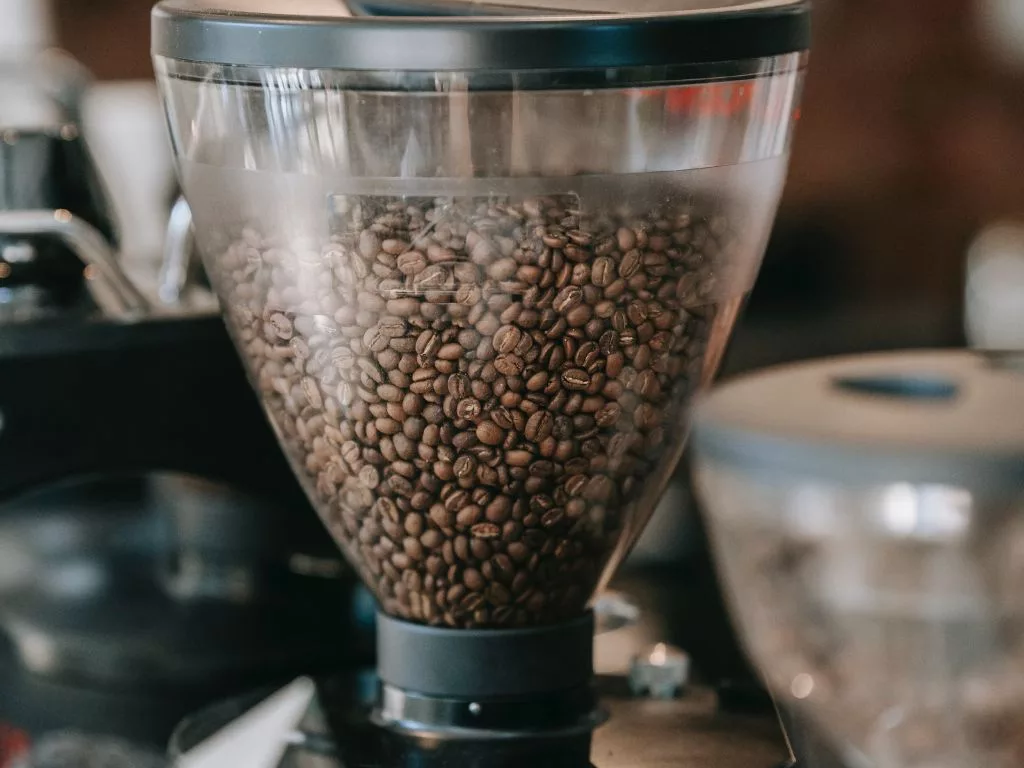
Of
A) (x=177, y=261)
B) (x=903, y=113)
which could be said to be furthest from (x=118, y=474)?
(x=903, y=113)

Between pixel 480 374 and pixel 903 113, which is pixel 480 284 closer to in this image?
pixel 480 374

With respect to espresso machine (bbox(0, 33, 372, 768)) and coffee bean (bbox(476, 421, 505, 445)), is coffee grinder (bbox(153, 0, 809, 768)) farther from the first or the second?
espresso machine (bbox(0, 33, 372, 768))

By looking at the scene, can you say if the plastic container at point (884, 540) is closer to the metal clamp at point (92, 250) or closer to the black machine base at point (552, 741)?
the black machine base at point (552, 741)

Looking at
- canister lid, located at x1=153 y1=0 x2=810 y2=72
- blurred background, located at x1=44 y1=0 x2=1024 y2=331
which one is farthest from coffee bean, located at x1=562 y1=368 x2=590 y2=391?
blurred background, located at x1=44 y1=0 x2=1024 y2=331

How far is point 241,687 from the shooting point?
0.71m

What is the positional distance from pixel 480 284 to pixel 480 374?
4 cm

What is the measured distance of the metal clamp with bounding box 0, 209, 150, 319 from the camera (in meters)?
0.70

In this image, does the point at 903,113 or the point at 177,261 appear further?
the point at 903,113

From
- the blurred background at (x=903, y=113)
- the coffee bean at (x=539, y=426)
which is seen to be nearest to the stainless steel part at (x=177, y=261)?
the coffee bean at (x=539, y=426)

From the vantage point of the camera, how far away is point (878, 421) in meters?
0.38

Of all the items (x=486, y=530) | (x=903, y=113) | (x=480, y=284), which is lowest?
(x=903, y=113)

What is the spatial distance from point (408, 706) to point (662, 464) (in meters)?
0.15

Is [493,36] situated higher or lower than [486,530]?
higher

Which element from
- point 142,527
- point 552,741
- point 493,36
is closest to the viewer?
point 493,36
